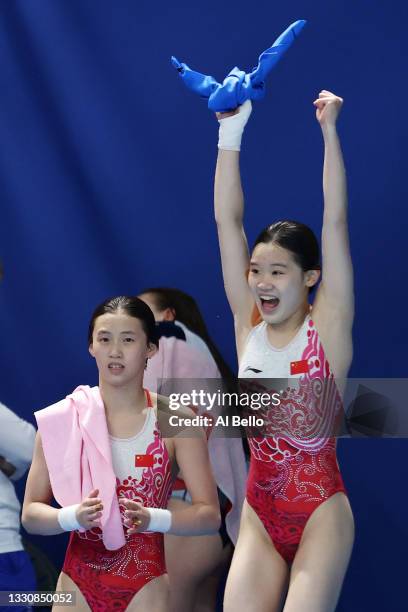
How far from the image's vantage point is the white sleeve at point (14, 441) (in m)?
4.42

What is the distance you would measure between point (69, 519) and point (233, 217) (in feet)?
4.05

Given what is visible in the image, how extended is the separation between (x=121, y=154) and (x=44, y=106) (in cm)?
42

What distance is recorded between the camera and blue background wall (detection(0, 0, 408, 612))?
16.3 ft

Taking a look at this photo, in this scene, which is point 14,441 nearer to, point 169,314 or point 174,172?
point 169,314

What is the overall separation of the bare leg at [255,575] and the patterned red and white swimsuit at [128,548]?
27 centimetres

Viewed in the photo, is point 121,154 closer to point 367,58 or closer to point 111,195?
point 111,195

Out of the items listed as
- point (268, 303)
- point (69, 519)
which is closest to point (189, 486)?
point (69, 519)

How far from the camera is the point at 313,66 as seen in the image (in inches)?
200

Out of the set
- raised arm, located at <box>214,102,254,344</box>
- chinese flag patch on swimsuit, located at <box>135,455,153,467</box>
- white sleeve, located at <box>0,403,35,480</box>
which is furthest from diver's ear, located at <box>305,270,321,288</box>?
white sleeve, located at <box>0,403,35,480</box>

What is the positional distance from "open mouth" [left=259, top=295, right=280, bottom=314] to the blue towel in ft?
2.30

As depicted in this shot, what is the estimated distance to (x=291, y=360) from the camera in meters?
4.00

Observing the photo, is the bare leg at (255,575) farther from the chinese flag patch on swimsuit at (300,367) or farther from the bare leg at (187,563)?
the bare leg at (187,563)

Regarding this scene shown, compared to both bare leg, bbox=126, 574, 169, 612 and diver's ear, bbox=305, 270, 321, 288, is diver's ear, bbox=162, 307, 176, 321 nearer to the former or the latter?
diver's ear, bbox=305, 270, 321, 288

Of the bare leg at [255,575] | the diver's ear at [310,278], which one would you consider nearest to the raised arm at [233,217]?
the diver's ear at [310,278]
